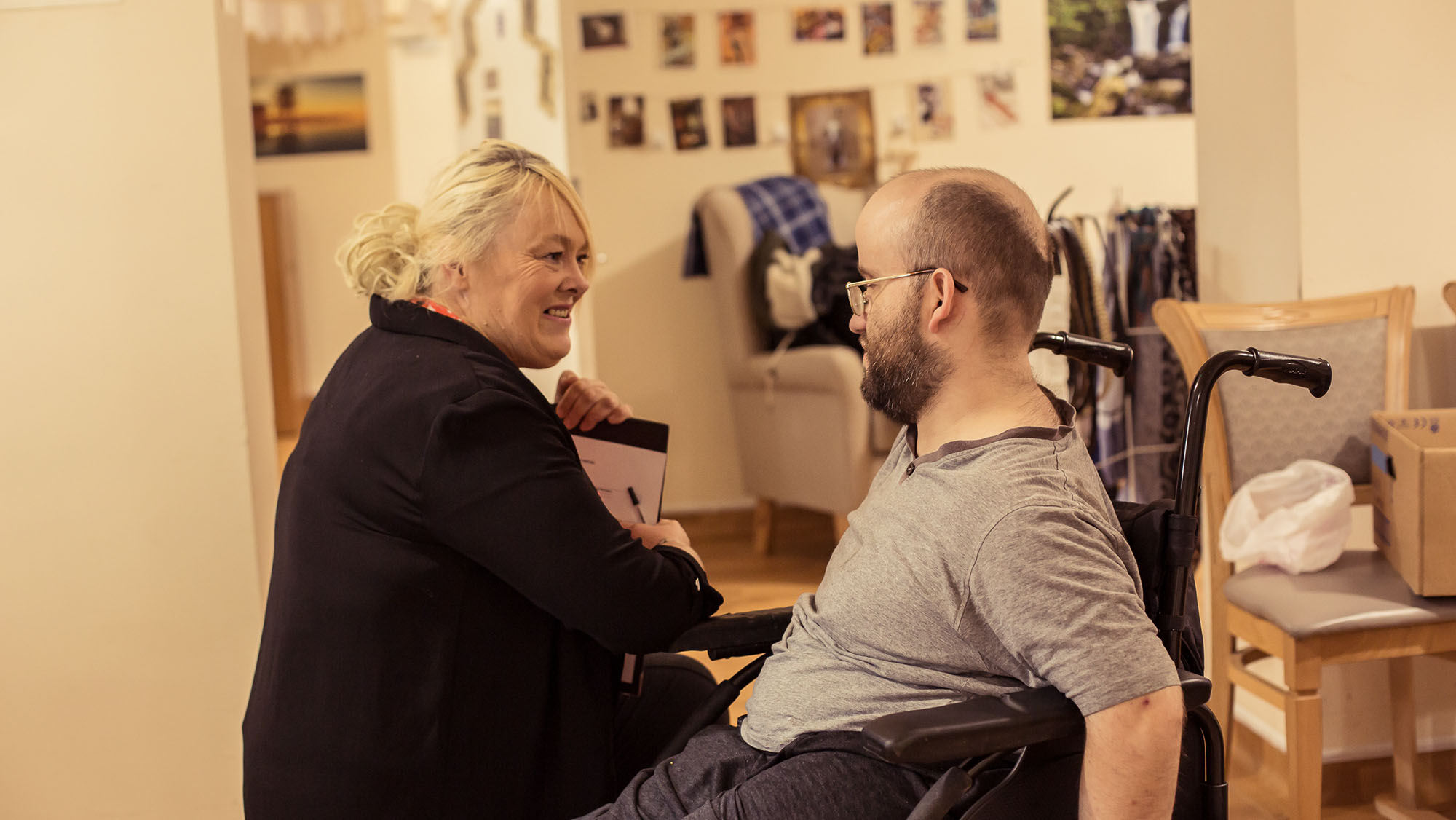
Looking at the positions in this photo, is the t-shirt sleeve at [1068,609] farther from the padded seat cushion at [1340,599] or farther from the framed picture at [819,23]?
the framed picture at [819,23]

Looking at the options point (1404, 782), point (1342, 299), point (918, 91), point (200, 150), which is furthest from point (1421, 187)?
point (918, 91)

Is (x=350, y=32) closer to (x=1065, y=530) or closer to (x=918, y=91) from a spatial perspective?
(x=918, y=91)

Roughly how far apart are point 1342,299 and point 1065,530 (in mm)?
1448

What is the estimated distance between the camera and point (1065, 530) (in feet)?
3.31

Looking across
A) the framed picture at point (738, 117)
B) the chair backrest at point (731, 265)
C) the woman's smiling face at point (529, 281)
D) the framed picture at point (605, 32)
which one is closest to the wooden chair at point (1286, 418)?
the woman's smiling face at point (529, 281)

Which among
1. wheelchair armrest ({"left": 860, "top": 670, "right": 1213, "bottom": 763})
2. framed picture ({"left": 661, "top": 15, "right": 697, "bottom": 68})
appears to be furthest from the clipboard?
framed picture ({"left": 661, "top": 15, "right": 697, "bottom": 68})

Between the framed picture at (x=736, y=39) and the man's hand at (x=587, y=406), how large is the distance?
138 inches

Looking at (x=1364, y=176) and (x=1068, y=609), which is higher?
(x=1364, y=176)

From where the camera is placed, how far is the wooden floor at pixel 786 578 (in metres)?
2.18

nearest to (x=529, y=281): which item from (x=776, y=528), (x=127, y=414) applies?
(x=127, y=414)

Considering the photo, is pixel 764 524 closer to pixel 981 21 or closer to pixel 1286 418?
pixel 981 21

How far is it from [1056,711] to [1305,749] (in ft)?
3.57

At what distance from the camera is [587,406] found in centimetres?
160

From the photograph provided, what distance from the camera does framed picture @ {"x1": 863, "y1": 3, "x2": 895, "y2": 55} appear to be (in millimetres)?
4832
